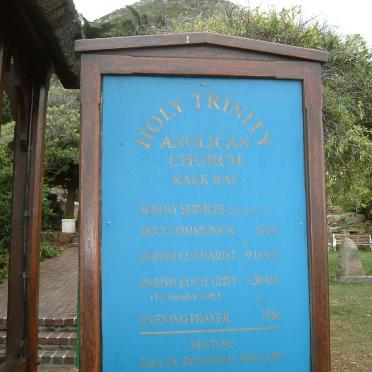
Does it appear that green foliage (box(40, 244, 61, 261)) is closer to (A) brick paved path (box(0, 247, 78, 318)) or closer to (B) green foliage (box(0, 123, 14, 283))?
(A) brick paved path (box(0, 247, 78, 318))

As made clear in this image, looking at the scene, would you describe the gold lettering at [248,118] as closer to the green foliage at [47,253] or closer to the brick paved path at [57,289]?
the brick paved path at [57,289]

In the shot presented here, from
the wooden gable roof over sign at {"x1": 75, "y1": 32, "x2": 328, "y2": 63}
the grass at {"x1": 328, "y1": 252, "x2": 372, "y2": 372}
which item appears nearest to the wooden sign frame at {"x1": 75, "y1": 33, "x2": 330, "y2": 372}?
the wooden gable roof over sign at {"x1": 75, "y1": 32, "x2": 328, "y2": 63}

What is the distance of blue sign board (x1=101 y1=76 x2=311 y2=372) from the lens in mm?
2389

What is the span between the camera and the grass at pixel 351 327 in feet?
20.7

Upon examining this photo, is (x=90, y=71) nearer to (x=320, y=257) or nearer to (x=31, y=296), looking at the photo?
(x=320, y=257)

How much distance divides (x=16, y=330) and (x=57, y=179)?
17.3 meters

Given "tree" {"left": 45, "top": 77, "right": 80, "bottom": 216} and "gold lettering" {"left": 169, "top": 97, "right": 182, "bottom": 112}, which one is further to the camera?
"tree" {"left": 45, "top": 77, "right": 80, "bottom": 216}

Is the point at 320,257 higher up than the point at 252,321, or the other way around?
the point at 320,257

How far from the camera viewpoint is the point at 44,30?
327 centimetres

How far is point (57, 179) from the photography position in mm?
20594

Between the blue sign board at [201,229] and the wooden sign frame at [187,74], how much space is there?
48 mm

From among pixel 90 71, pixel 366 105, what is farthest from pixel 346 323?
pixel 90 71

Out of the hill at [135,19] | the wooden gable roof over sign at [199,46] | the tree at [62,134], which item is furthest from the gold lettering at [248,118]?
the tree at [62,134]

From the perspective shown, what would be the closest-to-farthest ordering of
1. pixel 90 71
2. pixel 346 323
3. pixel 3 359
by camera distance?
1. pixel 90 71
2. pixel 3 359
3. pixel 346 323
